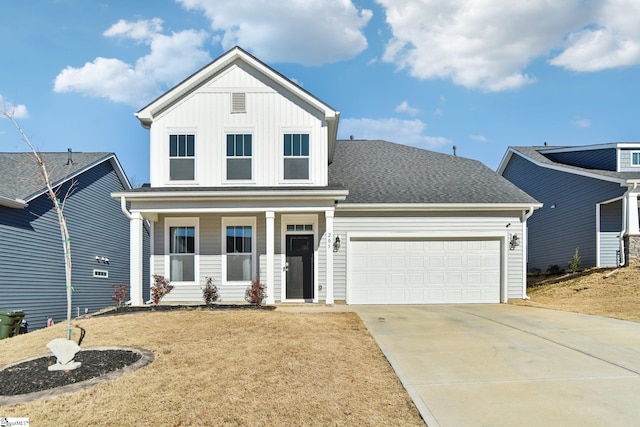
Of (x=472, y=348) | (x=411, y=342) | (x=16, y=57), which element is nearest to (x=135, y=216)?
(x=16, y=57)

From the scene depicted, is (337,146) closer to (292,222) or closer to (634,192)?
(292,222)

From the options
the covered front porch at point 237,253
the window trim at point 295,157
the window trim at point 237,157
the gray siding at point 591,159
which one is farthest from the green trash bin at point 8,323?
the gray siding at point 591,159

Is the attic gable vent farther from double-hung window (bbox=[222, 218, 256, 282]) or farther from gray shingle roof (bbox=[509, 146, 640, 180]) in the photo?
gray shingle roof (bbox=[509, 146, 640, 180])

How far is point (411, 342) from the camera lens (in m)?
8.27

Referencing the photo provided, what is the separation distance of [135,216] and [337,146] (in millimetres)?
8767

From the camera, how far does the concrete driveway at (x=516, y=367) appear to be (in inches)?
200

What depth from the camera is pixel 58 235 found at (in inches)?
640

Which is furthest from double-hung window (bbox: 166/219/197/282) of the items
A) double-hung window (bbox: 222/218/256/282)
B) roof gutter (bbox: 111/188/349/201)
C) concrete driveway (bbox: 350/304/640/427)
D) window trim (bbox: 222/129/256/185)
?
concrete driveway (bbox: 350/304/640/427)

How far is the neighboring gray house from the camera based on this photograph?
13844 mm

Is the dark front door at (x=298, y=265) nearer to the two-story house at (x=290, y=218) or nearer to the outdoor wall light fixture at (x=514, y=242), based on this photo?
the two-story house at (x=290, y=218)

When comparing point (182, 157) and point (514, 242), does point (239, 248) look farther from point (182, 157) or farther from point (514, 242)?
point (514, 242)

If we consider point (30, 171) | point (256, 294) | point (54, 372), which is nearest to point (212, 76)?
point (256, 294)

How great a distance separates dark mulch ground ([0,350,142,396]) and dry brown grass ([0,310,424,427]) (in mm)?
436

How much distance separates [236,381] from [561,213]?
63.7 ft
